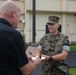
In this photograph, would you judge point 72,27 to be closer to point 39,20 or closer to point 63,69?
point 39,20

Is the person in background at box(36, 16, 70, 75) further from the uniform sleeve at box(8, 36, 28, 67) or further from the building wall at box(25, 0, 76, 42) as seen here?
the building wall at box(25, 0, 76, 42)

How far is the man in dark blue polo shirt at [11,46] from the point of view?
3.01 m

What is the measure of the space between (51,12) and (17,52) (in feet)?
89.9

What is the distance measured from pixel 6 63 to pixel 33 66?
35cm

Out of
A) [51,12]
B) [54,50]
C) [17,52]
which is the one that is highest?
[51,12]

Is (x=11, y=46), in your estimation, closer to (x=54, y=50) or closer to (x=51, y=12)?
(x=54, y=50)

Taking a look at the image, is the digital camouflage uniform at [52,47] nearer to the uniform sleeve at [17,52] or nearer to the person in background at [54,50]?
the person in background at [54,50]

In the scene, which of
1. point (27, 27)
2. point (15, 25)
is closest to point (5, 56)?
point (15, 25)

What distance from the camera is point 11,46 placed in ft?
9.83

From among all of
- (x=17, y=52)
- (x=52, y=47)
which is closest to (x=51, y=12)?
(x=52, y=47)

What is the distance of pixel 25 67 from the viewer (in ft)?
10.3

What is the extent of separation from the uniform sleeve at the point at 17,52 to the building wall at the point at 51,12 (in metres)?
26.0

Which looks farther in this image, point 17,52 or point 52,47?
point 52,47

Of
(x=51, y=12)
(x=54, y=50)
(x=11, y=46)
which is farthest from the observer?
(x=51, y=12)
